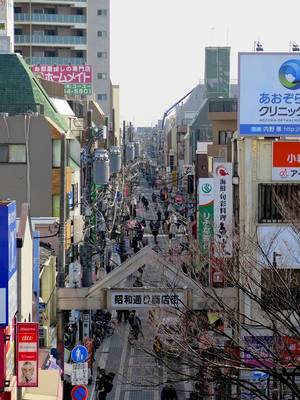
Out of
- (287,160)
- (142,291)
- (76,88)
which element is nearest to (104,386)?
(142,291)

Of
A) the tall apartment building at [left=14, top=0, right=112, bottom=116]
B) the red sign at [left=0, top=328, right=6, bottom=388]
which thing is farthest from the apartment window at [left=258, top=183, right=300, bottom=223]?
the tall apartment building at [left=14, top=0, right=112, bottom=116]

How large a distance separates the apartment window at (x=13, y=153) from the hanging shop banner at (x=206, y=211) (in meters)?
6.56

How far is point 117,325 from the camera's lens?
3619cm

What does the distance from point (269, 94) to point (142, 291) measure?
636cm

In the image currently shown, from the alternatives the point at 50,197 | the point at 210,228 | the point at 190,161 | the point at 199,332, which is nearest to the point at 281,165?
the point at 210,228

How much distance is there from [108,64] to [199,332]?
75.2 metres

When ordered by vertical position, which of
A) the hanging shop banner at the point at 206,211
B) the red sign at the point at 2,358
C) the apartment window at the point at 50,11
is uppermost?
the apartment window at the point at 50,11

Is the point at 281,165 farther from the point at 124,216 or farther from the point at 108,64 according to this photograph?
the point at 108,64

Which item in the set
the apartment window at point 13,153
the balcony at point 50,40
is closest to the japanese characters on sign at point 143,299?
the apartment window at point 13,153

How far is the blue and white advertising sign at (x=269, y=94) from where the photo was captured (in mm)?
25484

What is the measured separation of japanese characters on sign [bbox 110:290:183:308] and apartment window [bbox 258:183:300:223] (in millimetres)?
4228

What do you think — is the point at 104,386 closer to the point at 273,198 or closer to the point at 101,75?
the point at 273,198

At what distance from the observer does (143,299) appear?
23016mm

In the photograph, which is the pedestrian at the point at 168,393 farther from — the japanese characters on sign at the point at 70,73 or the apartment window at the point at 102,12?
the apartment window at the point at 102,12
